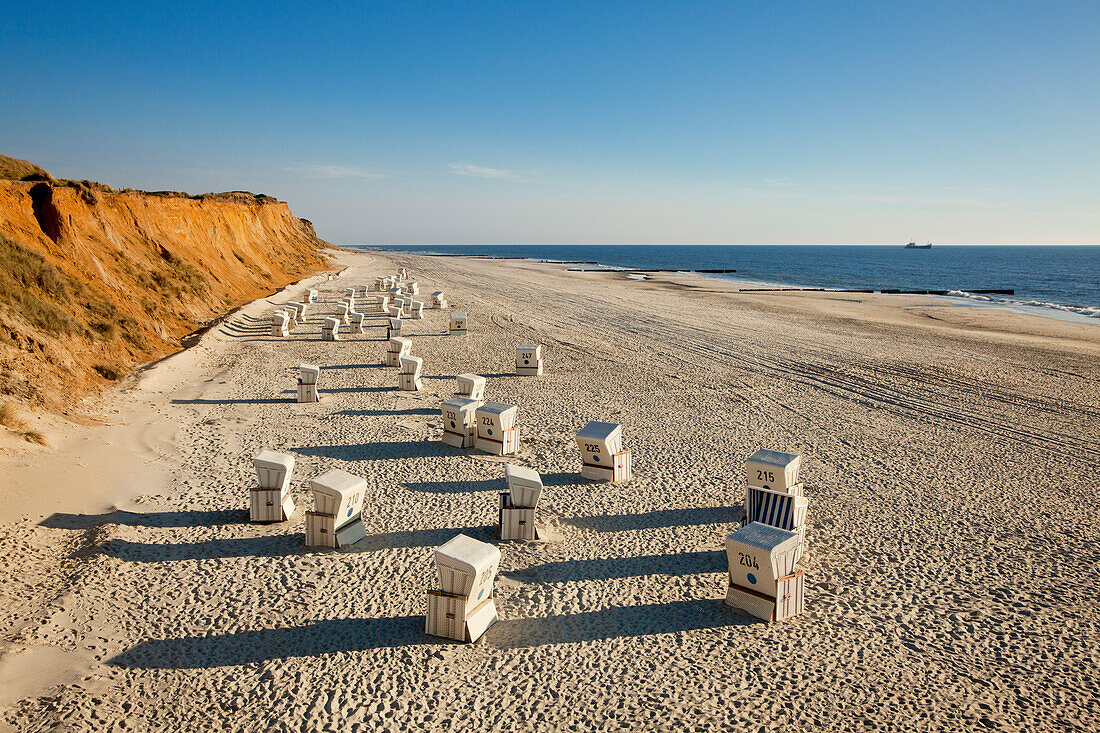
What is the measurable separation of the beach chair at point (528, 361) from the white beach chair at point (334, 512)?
31.6ft

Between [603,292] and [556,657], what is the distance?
1491 inches

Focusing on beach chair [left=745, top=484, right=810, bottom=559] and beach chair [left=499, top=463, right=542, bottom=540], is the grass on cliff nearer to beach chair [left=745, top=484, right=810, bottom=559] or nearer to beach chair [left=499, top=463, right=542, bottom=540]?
beach chair [left=499, top=463, right=542, bottom=540]

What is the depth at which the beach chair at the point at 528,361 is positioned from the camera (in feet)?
55.5

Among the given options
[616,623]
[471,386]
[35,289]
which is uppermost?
[35,289]

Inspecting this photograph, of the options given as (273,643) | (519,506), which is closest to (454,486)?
(519,506)

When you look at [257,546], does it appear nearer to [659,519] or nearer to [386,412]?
[659,519]

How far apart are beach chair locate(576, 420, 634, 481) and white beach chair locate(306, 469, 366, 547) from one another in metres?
3.65

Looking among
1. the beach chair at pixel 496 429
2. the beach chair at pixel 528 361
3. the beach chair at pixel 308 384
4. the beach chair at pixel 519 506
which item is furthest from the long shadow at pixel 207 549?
the beach chair at pixel 528 361

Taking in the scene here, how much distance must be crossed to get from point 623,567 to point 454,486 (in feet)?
10.9

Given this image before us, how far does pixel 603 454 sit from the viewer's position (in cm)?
957

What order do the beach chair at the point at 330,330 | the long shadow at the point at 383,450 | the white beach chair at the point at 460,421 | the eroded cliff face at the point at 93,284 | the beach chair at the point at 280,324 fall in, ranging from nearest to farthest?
the long shadow at the point at 383,450 < the white beach chair at the point at 460,421 < the eroded cliff face at the point at 93,284 < the beach chair at the point at 330,330 < the beach chair at the point at 280,324

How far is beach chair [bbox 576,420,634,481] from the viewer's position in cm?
953

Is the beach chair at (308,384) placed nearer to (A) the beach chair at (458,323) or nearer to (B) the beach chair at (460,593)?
(B) the beach chair at (460,593)

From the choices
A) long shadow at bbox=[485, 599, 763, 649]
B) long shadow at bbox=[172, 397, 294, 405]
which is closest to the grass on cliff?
long shadow at bbox=[172, 397, 294, 405]
